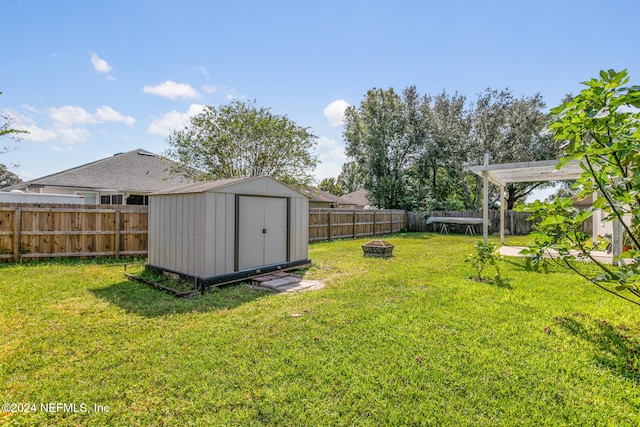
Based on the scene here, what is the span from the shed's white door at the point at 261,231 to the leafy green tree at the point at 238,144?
7.64 metres

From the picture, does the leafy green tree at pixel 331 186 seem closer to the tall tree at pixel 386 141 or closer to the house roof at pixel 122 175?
the tall tree at pixel 386 141

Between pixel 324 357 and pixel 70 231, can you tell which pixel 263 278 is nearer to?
pixel 324 357

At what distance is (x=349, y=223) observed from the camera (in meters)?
14.0

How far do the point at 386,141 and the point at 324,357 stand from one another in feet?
60.0

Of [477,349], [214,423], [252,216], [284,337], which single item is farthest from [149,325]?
[477,349]

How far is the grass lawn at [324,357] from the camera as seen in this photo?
206cm

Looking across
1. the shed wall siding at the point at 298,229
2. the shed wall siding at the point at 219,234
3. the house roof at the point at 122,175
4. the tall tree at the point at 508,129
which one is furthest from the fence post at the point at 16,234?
the tall tree at the point at 508,129

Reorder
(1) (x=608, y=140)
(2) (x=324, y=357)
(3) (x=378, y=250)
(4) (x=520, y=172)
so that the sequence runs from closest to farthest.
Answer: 1. (1) (x=608, y=140)
2. (2) (x=324, y=357)
3. (3) (x=378, y=250)
4. (4) (x=520, y=172)

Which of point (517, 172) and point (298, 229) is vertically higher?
point (517, 172)

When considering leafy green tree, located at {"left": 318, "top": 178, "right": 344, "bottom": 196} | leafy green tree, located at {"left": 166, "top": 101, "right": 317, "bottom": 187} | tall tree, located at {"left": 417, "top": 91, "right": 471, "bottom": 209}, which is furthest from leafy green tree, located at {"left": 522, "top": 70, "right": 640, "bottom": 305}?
leafy green tree, located at {"left": 318, "top": 178, "right": 344, "bottom": 196}

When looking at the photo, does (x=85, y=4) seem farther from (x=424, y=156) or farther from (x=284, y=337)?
(x=424, y=156)

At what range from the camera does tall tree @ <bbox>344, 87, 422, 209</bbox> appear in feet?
63.7

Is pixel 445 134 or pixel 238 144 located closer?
pixel 238 144

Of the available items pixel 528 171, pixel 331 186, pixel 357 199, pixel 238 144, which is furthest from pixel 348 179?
pixel 528 171
